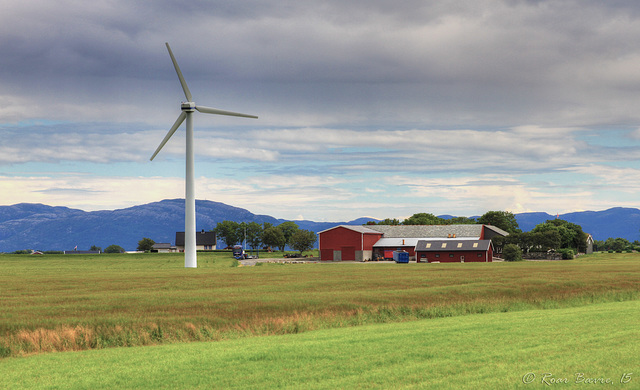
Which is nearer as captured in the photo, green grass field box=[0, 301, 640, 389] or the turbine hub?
green grass field box=[0, 301, 640, 389]

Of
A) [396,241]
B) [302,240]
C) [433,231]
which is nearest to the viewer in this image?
[396,241]

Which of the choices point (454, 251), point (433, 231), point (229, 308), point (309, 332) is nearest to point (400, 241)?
point (433, 231)

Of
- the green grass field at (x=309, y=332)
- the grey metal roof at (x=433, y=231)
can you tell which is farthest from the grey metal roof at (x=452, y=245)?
the green grass field at (x=309, y=332)

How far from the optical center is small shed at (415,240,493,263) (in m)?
134

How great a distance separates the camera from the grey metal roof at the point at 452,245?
133875mm

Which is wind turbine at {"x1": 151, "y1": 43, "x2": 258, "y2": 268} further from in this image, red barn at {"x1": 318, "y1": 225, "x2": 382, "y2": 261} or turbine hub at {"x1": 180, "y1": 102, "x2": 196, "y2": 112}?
red barn at {"x1": 318, "y1": 225, "x2": 382, "y2": 261}

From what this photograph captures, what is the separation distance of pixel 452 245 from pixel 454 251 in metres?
1.73

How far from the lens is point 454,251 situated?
13550 centimetres

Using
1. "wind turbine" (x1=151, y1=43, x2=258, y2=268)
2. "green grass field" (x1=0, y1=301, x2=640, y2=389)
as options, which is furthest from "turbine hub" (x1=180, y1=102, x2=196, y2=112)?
"green grass field" (x1=0, y1=301, x2=640, y2=389)

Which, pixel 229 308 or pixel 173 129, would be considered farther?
pixel 173 129

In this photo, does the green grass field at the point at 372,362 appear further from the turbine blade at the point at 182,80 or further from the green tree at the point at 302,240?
the green tree at the point at 302,240

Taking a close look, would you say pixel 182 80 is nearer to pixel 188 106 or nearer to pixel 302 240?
pixel 188 106

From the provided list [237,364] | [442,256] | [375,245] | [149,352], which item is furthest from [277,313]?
[375,245]

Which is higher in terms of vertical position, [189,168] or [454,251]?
[189,168]
